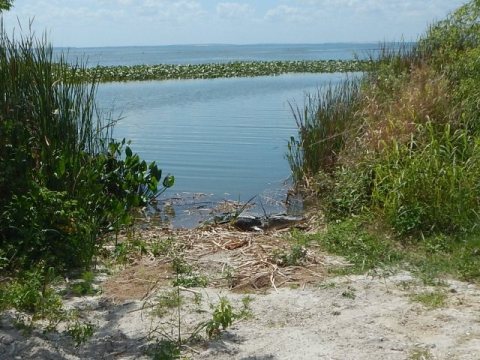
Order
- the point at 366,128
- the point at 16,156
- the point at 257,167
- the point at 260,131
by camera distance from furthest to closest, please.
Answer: the point at 260,131
the point at 257,167
the point at 366,128
the point at 16,156

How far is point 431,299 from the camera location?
450cm

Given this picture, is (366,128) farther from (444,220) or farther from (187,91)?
(187,91)

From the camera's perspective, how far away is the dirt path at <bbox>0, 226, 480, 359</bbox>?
3.84m

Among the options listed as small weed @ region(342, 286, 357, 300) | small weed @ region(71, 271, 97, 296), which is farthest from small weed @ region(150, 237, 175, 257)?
small weed @ region(342, 286, 357, 300)

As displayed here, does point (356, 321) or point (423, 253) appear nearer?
point (356, 321)

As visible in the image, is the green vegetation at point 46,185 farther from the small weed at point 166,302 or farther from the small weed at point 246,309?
the small weed at point 246,309

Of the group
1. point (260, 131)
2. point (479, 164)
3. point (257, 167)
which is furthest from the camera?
point (260, 131)

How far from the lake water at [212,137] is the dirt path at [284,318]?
3457 mm

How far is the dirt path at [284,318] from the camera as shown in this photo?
A: 3.84 metres

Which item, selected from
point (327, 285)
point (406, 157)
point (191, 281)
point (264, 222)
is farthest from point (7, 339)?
point (406, 157)

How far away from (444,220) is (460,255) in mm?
670

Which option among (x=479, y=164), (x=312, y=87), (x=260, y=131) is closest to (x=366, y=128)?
(x=479, y=164)

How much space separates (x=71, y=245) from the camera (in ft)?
18.0

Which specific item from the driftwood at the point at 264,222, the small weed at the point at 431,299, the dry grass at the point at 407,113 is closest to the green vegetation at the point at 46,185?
the driftwood at the point at 264,222
